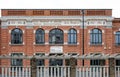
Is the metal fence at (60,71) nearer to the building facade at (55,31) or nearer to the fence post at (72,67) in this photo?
the fence post at (72,67)

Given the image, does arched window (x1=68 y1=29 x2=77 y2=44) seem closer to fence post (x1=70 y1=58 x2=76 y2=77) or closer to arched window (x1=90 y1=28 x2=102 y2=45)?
arched window (x1=90 y1=28 x2=102 y2=45)

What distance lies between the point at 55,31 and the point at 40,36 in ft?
5.66

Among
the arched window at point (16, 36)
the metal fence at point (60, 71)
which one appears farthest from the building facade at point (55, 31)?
the metal fence at point (60, 71)

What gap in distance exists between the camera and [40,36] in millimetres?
48188

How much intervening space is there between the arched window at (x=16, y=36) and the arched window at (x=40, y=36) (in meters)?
1.75

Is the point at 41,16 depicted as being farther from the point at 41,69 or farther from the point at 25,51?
the point at 41,69

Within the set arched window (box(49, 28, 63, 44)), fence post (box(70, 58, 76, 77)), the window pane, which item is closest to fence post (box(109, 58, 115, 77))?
fence post (box(70, 58, 76, 77))

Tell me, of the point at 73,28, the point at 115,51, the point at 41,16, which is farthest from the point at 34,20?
the point at 115,51

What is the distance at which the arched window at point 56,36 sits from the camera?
4819 centimetres

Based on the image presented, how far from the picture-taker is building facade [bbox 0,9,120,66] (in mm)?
47875

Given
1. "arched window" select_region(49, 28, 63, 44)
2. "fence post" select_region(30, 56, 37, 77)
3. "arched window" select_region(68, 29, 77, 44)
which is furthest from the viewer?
"arched window" select_region(68, 29, 77, 44)

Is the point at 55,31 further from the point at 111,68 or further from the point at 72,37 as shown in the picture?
the point at 111,68

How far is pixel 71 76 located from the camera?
79.9ft

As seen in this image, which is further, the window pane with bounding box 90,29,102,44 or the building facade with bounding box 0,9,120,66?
the window pane with bounding box 90,29,102,44
